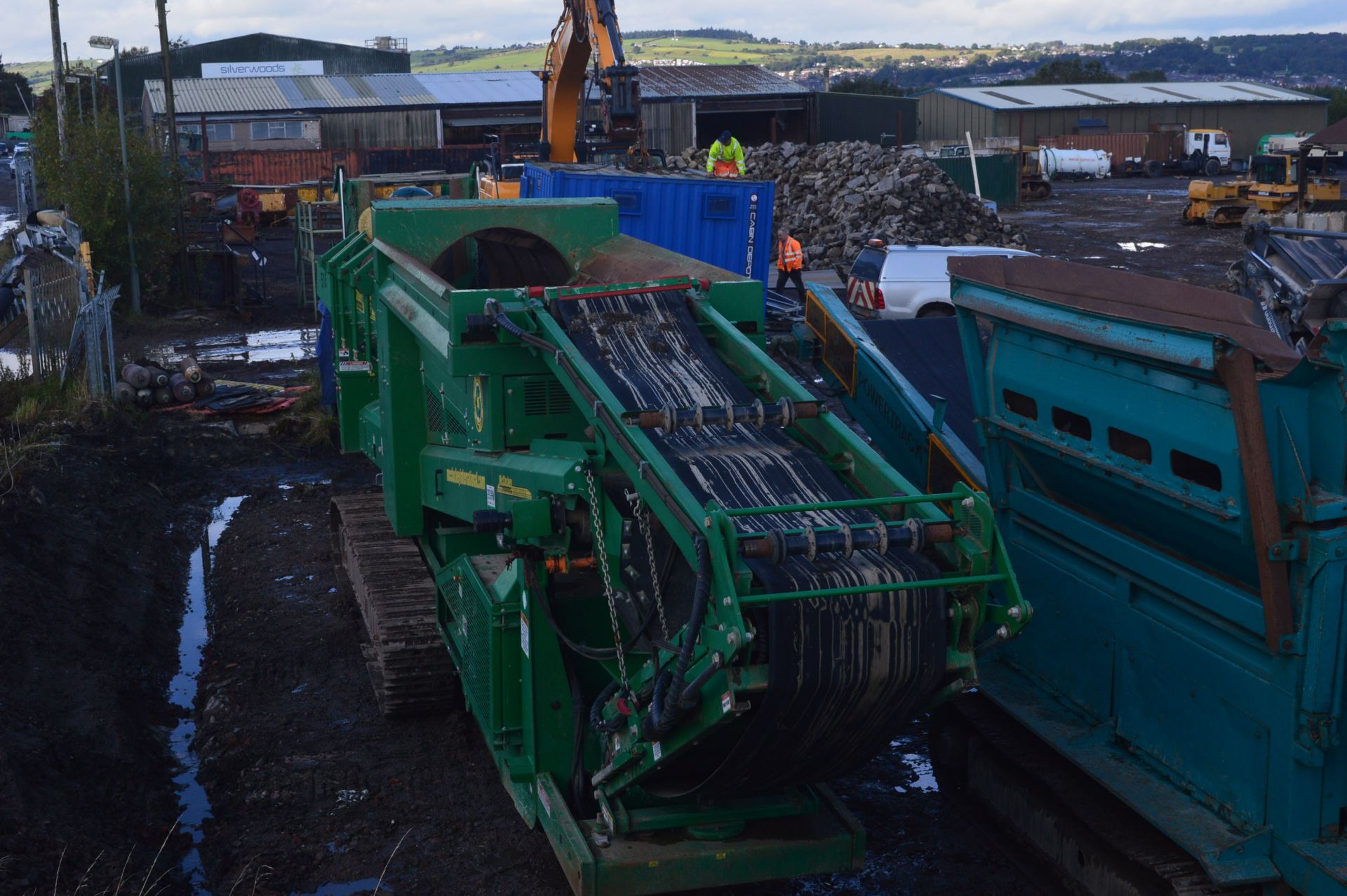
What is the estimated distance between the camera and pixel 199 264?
2419cm

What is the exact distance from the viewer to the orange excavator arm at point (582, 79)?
60.0 feet

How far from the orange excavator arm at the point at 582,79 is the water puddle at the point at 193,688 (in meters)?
8.60

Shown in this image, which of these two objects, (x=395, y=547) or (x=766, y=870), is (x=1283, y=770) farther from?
(x=395, y=547)

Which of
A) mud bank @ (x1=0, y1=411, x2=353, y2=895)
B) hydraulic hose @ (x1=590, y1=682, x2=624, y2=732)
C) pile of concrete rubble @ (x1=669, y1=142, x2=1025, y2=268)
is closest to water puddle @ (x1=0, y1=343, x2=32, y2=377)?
mud bank @ (x1=0, y1=411, x2=353, y2=895)

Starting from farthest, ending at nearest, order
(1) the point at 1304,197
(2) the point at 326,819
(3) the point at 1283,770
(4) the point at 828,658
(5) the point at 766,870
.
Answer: (1) the point at 1304,197 → (2) the point at 326,819 → (5) the point at 766,870 → (3) the point at 1283,770 → (4) the point at 828,658

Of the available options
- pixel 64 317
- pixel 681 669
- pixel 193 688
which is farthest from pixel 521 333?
pixel 64 317

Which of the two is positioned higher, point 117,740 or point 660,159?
point 660,159

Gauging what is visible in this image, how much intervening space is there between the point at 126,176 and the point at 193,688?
15.8 m

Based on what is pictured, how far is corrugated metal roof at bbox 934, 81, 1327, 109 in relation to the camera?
59.1 m

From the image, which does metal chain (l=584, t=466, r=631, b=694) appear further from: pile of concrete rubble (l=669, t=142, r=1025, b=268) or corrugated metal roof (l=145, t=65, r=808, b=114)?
corrugated metal roof (l=145, t=65, r=808, b=114)

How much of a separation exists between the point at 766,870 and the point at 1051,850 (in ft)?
4.57

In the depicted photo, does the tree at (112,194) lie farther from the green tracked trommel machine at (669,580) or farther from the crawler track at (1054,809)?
the crawler track at (1054,809)

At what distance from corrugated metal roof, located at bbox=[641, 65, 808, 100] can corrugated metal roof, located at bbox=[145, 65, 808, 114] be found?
0.10 ft

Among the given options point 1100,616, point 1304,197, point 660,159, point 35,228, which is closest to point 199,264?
point 35,228
